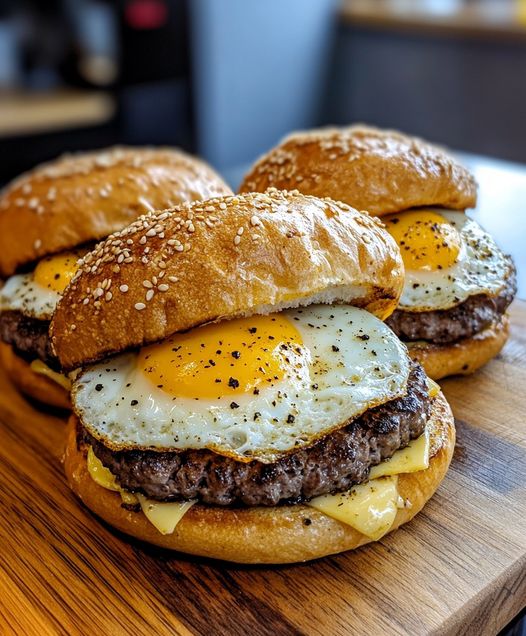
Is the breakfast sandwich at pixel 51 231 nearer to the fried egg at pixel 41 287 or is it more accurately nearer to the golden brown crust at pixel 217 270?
the fried egg at pixel 41 287

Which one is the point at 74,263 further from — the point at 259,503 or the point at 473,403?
the point at 473,403

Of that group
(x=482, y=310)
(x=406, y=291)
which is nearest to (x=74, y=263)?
(x=406, y=291)

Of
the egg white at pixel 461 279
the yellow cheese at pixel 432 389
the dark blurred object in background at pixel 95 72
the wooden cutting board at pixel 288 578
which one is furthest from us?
the dark blurred object in background at pixel 95 72

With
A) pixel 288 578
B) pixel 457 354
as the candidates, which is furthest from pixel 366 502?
pixel 457 354

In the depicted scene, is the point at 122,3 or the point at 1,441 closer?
the point at 1,441

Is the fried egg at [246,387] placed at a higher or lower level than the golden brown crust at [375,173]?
lower

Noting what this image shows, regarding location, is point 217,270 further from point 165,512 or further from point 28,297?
point 28,297

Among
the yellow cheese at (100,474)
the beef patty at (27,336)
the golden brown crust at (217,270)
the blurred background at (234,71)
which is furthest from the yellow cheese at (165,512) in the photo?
the blurred background at (234,71)
